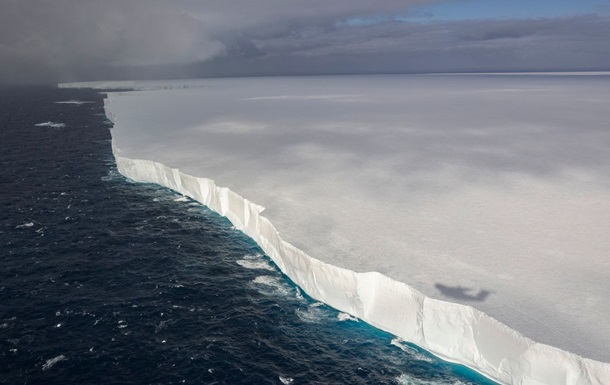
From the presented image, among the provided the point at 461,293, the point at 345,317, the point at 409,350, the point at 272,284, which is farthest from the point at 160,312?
the point at 461,293

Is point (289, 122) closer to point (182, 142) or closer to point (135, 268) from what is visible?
point (182, 142)

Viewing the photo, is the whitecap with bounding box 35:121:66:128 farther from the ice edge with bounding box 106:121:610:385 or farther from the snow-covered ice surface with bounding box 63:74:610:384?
the ice edge with bounding box 106:121:610:385

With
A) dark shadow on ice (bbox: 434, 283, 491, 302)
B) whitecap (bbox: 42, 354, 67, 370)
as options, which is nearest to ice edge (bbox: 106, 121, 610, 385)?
dark shadow on ice (bbox: 434, 283, 491, 302)

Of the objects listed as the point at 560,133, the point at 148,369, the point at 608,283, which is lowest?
the point at 148,369

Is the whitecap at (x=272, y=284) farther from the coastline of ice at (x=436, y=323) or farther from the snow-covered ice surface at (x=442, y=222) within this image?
the snow-covered ice surface at (x=442, y=222)

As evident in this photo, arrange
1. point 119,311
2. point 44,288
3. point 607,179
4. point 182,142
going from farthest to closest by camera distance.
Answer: point 182,142, point 607,179, point 44,288, point 119,311

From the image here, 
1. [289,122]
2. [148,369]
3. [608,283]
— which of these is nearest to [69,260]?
[148,369]
